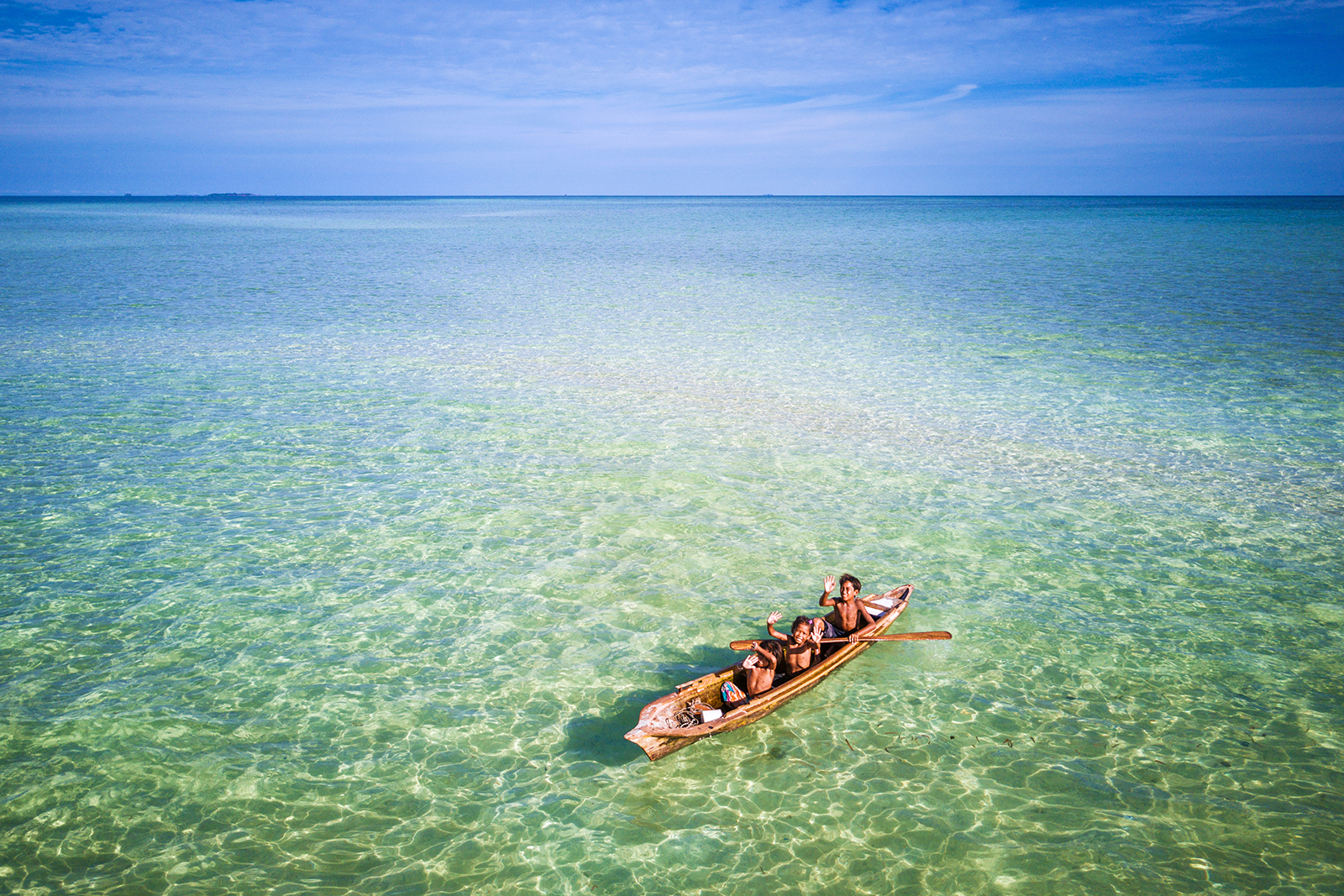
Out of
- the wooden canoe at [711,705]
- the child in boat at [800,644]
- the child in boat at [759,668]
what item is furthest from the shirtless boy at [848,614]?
the child in boat at [759,668]

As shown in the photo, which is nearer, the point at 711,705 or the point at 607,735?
the point at 711,705

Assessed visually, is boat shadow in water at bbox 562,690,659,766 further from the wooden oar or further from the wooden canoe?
the wooden oar

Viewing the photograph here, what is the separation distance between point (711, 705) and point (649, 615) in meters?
2.64

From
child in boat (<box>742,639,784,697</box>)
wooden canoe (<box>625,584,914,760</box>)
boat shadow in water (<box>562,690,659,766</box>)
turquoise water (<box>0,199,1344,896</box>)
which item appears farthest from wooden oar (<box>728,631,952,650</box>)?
boat shadow in water (<box>562,690,659,766</box>)

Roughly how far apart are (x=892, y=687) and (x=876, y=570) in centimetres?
284

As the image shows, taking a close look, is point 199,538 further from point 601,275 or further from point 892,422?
point 601,275

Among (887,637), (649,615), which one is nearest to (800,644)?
(887,637)

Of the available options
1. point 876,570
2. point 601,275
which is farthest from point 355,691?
point 601,275

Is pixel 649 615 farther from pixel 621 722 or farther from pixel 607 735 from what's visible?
pixel 607 735

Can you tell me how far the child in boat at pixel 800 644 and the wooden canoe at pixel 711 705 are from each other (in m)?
0.16

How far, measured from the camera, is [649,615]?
10.9m

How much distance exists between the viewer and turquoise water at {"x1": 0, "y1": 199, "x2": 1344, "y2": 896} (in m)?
7.13

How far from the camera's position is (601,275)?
4947cm

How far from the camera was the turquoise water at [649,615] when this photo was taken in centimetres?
713
